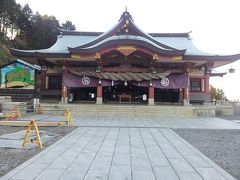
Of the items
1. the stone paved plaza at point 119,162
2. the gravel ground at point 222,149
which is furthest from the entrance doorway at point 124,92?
the stone paved plaza at point 119,162

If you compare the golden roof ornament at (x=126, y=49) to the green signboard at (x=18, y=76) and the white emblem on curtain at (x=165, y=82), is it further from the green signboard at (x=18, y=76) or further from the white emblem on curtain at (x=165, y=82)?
the green signboard at (x=18, y=76)

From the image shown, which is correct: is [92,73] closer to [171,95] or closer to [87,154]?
[171,95]

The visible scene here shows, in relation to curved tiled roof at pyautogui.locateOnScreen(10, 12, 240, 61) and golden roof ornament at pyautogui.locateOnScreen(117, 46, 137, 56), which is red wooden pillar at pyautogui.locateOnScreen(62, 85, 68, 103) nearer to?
curved tiled roof at pyautogui.locateOnScreen(10, 12, 240, 61)

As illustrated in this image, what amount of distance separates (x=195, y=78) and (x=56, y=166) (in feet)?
60.4

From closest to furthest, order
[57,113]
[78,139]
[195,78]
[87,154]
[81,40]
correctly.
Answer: [87,154]
[78,139]
[57,113]
[195,78]
[81,40]

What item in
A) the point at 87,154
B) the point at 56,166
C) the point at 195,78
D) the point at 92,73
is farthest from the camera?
the point at 195,78

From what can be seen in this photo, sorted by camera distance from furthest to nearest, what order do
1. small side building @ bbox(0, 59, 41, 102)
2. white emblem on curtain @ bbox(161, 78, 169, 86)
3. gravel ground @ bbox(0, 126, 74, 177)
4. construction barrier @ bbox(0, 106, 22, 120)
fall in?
1. white emblem on curtain @ bbox(161, 78, 169, 86)
2. small side building @ bbox(0, 59, 41, 102)
3. construction barrier @ bbox(0, 106, 22, 120)
4. gravel ground @ bbox(0, 126, 74, 177)

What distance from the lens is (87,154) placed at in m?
6.49

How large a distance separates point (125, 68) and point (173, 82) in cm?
366

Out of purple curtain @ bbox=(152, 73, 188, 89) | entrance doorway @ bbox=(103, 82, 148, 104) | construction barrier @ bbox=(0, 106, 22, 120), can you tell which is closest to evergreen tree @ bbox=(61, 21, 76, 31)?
entrance doorway @ bbox=(103, 82, 148, 104)

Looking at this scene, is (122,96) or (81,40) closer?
(122,96)

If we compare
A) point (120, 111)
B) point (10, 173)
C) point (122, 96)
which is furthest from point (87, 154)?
point (122, 96)

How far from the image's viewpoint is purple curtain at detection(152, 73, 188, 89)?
19.8m

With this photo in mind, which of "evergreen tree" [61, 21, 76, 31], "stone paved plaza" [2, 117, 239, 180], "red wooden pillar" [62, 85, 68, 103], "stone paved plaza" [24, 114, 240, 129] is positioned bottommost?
"stone paved plaza" [2, 117, 239, 180]
